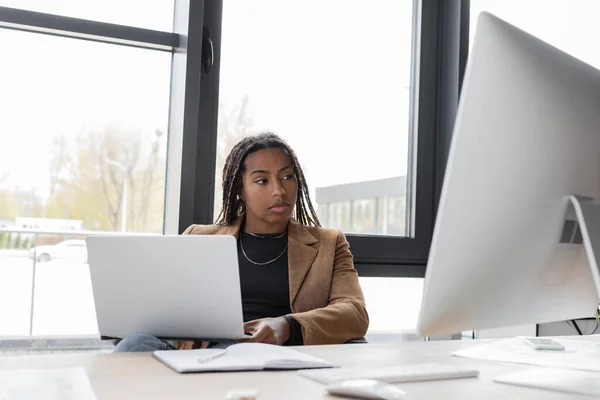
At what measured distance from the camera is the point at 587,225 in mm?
964

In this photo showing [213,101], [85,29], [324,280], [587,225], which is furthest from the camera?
[213,101]

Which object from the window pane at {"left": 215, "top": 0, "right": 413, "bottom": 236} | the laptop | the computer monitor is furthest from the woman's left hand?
the window pane at {"left": 215, "top": 0, "right": 413, "bottom": 236}

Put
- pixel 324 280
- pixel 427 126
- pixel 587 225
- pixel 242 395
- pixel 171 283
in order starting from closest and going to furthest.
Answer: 1. pixel 242 395
2. pixel 587 225
3. pixel 171 283
4. pixel 324 280
5. pixel 427 126

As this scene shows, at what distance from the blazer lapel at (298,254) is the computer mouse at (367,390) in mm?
1180

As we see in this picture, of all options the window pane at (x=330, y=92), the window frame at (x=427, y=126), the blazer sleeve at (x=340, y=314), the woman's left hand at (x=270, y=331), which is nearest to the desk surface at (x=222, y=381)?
the woman's left hand at (x=270, y=331)

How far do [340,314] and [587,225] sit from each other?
1070mm

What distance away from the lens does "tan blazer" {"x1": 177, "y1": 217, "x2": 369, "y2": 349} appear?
1.96 meters

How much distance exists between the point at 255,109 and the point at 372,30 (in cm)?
68

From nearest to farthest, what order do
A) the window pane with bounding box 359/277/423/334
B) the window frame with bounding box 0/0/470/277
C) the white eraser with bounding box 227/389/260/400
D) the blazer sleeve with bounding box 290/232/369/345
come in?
1. the white eraser with bounding box 227/389/260/400
2. the blazer sleeve with bounding box 290/232/369/345
3. the window frame with bounding box 0/0/470/277
4. the window pane with bounding box 359/277/423/334

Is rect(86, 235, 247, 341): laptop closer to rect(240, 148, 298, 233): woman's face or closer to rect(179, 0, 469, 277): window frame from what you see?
rect(240, 148, 298, 233): woman's face

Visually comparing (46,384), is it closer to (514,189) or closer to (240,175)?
(514,189)

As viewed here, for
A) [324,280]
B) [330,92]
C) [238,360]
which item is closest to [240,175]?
[324,280]

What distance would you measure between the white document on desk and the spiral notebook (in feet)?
1.23

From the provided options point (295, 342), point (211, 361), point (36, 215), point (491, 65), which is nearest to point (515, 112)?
point (491, 65)
